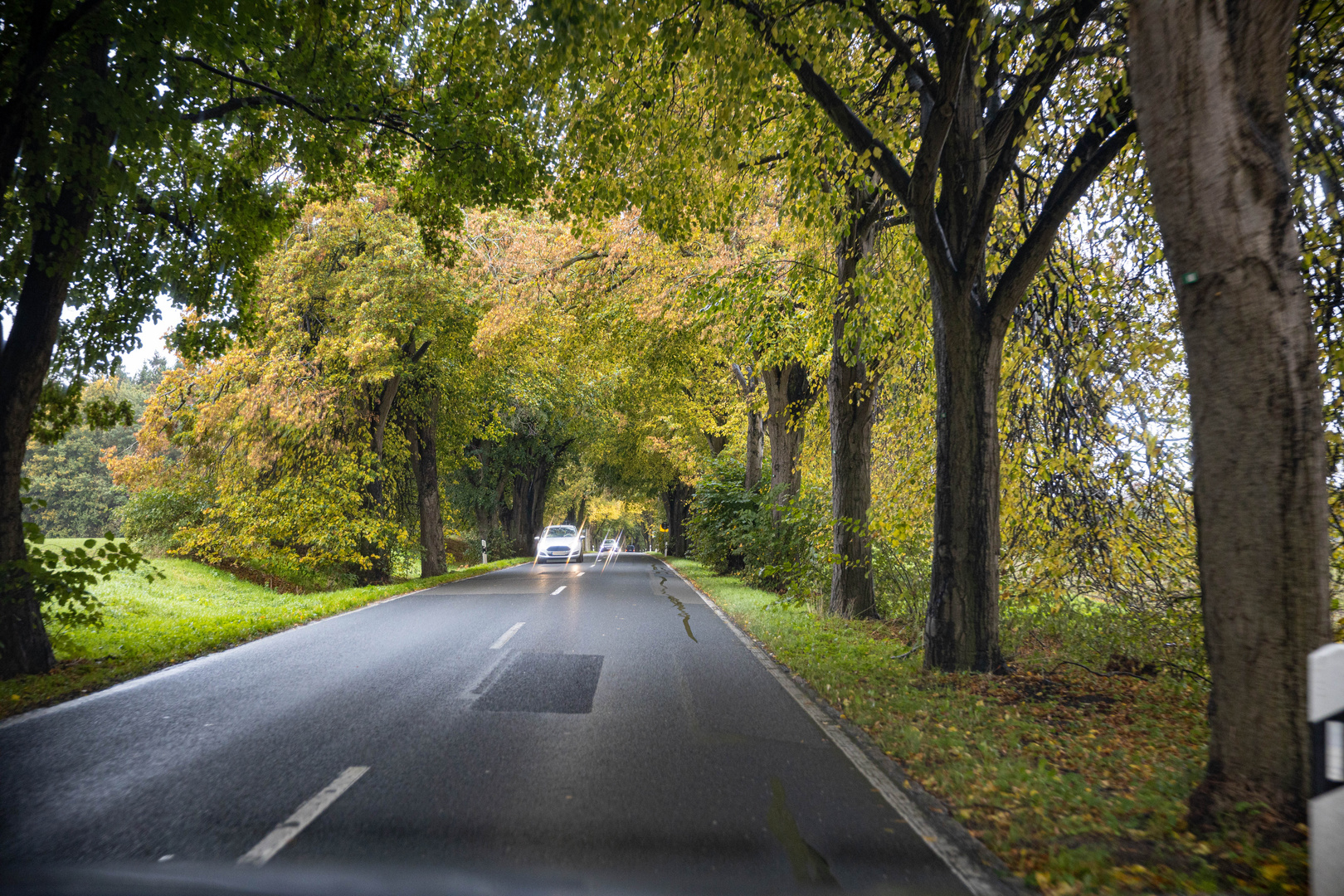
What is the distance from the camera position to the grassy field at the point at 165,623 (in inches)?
285

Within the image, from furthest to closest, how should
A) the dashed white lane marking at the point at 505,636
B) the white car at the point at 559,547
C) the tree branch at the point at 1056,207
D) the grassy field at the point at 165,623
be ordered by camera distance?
the white car at the point at 559,547
the dashed white lane marking at the point at 505,636
the grassy field at the point at 165,623
the tree branch at the point at 1056,207

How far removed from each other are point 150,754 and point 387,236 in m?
14.7

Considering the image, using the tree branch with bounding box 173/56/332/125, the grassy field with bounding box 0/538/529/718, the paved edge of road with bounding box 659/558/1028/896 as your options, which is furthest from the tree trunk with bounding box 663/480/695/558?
the paved edge of road with bounding box 659/558/1028/896

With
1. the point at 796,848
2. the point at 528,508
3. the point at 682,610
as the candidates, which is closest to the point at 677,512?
the point at 528,508

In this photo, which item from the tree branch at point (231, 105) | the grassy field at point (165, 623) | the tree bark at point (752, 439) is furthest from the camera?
the tree bark at point (752, 439)

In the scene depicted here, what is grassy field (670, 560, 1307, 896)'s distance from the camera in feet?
11.7

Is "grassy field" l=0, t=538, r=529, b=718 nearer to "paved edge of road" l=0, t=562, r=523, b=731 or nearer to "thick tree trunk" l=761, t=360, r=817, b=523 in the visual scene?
"paved edge of road" l=0, t=562, r=523, b=731

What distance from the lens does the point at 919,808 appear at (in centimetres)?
456

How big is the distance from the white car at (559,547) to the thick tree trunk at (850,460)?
21346 mm

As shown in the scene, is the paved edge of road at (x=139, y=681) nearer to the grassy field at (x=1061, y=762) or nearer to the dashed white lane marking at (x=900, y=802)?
the dashed white lane marking at (x=900, y=802)

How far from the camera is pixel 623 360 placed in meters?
23.0

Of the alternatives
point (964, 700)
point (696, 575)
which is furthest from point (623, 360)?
point (964, 700)

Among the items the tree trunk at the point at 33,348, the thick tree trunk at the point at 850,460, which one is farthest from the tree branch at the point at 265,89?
the thick tree trunk at the point at 850,460

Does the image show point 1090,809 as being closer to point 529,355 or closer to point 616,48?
point 616,48
